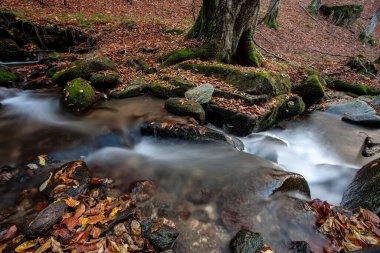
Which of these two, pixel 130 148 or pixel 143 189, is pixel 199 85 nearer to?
pixel 130 148

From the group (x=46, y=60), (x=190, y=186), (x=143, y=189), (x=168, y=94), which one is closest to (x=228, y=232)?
(x=190, y=186)

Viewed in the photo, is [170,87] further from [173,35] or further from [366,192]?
[173,35]

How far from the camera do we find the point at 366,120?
8188 mm

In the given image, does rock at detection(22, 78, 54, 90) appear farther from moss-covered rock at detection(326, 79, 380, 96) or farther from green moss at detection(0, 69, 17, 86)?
moss-covered rock at detection(326, 79, 380, 96)

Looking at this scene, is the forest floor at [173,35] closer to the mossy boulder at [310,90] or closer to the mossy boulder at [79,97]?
the mossy boulder at [310,90]

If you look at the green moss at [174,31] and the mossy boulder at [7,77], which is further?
the green moss at [174,31]

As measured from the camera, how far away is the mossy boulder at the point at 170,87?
7.16 metres

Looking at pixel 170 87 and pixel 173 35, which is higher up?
pixel 173 35

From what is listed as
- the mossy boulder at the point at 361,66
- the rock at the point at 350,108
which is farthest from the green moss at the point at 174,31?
the mossy boulder at the point at 361,66

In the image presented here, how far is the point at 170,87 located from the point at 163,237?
4.76m

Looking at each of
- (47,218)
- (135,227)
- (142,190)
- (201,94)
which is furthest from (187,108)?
(47,218)

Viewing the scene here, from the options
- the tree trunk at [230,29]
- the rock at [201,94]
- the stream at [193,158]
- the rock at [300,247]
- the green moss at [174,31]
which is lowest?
the stream at [193,158]

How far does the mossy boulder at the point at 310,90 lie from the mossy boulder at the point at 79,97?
6.57 meters

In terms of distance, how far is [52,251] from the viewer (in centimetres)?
294
